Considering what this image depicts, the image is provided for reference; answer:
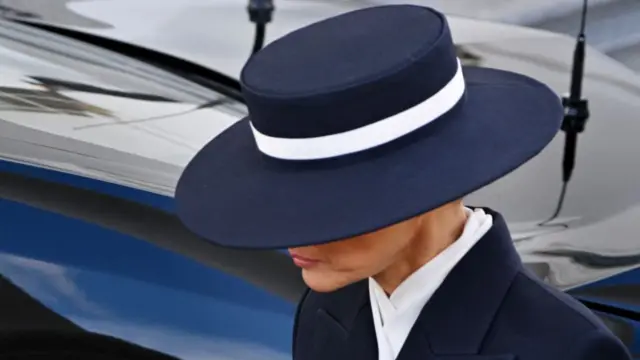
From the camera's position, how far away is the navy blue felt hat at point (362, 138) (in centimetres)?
70

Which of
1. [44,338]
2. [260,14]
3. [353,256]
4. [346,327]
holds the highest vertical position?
[353,256]

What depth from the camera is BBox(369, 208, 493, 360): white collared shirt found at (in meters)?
0.78

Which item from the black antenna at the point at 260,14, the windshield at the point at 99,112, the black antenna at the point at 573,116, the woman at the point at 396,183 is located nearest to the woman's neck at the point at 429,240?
the woman at the point at 396,183

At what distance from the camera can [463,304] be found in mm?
774

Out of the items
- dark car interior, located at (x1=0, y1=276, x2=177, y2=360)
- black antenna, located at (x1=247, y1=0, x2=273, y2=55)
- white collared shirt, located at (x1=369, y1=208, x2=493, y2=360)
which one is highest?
white collared shirt, located at (x1=369, y1=208, x2=493, y2=360)

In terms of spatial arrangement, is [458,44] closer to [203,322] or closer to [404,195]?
[203,322]

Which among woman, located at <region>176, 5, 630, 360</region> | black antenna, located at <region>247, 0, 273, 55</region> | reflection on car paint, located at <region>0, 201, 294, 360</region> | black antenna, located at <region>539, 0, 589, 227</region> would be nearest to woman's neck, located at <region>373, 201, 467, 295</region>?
woman, located at <region>176, 5, 630, 360</region>

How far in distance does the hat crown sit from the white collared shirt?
0.42ft

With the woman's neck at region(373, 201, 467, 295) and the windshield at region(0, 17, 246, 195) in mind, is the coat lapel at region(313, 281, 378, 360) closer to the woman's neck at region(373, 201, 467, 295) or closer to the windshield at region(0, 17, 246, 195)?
the woman's neck at region(373, 201, 467, 295)

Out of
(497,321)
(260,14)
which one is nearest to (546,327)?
(497,321)

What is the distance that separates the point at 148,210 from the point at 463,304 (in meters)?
0.59

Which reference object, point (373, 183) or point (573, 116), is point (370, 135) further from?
point (573, 116)

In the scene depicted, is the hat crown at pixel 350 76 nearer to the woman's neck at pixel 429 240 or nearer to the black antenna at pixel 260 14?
the woman's neck at pixel 429 240

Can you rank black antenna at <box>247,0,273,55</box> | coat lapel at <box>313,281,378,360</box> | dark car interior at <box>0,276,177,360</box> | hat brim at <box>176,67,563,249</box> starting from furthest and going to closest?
black antenna at <box>247,0,273,55</box>
dark car interior at <box>0,276,177,360</box>
coat lapel at <box>313,281,378,360</box>
hat brim at <box>176,67,563,249</box>
